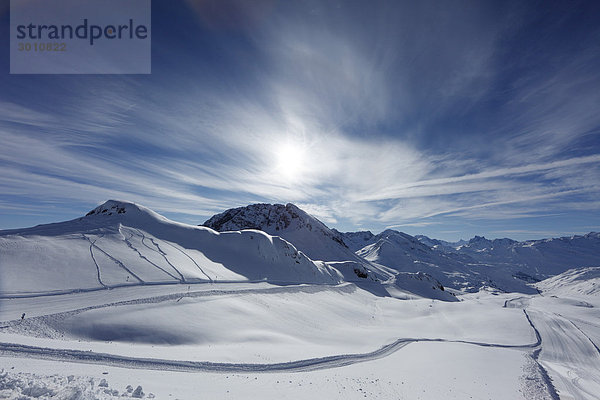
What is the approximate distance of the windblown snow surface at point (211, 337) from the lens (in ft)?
40.6

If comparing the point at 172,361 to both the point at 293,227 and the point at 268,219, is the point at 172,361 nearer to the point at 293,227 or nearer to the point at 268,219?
the point at 293,227

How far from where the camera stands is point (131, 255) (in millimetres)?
33688

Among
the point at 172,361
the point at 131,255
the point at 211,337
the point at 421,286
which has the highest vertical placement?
the point at 131,255

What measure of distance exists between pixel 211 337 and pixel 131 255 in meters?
20.7

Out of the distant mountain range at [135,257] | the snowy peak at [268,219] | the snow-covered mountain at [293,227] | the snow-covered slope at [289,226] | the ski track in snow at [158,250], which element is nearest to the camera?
the distant mountain range at [135,257]

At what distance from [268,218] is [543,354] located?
146 metres

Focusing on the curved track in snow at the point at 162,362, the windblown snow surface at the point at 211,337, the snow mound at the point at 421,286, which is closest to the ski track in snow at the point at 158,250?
the windblown snow surface at the point at 211,337

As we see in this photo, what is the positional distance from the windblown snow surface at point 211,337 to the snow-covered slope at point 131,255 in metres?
0.22

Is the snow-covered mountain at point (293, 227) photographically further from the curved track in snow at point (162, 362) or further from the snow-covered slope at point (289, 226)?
the curved track in snow at point (162, 362)

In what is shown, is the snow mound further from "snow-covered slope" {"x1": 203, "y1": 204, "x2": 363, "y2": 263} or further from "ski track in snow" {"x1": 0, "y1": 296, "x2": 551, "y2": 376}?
Result: "ski track in snow" {"x1": 0, "y1": 296, "x2": 551, "y2": 376}

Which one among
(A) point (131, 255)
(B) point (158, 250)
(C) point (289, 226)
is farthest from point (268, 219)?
(A) point (131, 255)

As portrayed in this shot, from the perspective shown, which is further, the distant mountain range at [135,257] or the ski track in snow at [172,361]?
the distant mountain range at [135,257]

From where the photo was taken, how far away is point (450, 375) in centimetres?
1847

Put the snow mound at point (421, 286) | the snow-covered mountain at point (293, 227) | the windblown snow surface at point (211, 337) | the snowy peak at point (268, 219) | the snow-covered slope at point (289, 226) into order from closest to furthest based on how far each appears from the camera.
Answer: the windblown snow surface at point (211, 337) → the snow mound at point (421, 286) → the snow-covered mountain at point (293, 227) → the snow-covered slope at point (289, 226) → the snowy peak at point (268, 219)
